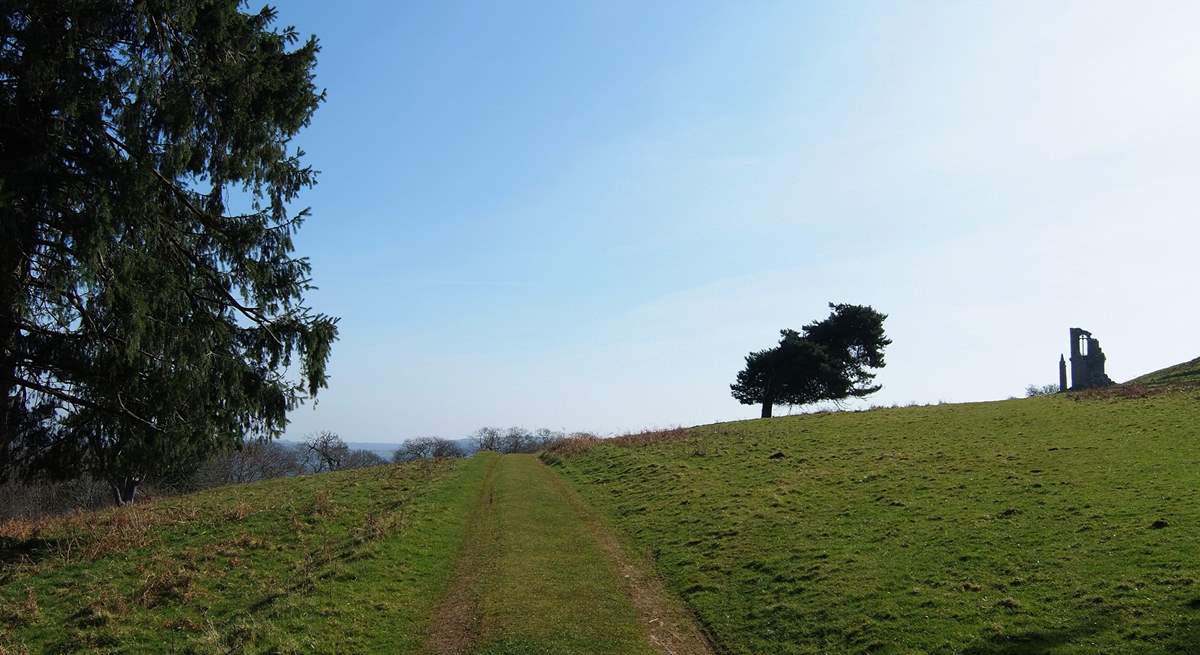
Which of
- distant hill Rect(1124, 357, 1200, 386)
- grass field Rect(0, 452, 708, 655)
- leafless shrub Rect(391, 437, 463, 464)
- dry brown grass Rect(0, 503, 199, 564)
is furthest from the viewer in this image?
leafless shrub Rect(391, 437, 463, 464)

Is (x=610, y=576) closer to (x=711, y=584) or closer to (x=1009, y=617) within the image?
(x=711, y=584)

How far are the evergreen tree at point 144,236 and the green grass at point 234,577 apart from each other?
8.22 feet

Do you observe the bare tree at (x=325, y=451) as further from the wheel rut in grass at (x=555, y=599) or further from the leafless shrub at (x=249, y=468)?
the wheel rut in grass at (x=555, y=599)

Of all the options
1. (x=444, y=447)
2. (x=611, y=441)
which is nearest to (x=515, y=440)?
(x=444, y=447)

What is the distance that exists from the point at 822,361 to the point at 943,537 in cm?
4768

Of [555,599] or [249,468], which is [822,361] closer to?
[555,599]

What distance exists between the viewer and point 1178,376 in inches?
1945

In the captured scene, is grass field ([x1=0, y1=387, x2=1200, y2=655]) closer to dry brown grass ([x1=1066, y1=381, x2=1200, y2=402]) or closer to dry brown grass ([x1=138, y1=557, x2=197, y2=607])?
dry brown grass ([x1=138, y1=557, x2=197, y2=607])

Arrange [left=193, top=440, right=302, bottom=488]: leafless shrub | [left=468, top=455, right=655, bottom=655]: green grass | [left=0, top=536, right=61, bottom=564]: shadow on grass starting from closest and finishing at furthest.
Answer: [left=468, top=455, right=655, bottom=655]: green grass → [left=0, top=536, right=61, bottom=564]: shadow on grass → [left=193, top=440, right=302, bottom=488]: leafless shrub

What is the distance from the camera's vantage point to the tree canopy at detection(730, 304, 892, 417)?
61.2 metres

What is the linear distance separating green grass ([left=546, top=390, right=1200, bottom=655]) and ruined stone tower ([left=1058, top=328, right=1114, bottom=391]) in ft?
121

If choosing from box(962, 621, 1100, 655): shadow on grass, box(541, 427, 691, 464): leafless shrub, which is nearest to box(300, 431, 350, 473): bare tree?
box(541, 427, 691, 464): leafless shrub

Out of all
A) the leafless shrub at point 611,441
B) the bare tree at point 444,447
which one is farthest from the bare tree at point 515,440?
the leafless shrub at point 611,441

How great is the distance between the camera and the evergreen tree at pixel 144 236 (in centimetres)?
1211
